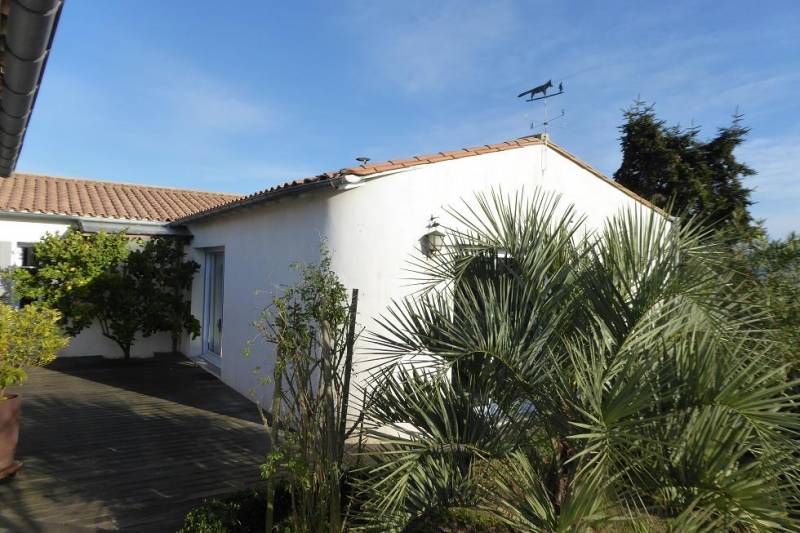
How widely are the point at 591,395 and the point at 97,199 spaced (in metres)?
16.5

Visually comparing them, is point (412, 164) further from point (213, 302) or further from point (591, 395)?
A: point (213, 302)

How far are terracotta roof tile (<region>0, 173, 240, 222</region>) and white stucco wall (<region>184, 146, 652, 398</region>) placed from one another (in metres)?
6.17

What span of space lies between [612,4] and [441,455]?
8.70 m

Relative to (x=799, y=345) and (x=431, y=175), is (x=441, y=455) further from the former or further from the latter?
(x=431, y=175)

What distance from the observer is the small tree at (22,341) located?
17.7ft

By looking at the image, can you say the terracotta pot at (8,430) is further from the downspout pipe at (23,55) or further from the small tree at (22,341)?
the downspout pipe at (23,55)

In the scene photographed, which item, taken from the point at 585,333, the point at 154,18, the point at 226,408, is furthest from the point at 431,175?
the point at 154,18

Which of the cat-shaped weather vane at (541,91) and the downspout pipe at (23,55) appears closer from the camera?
the downspout pipe at (23,55)

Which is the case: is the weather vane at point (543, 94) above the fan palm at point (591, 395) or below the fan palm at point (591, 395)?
above

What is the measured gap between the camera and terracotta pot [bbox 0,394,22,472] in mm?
5359

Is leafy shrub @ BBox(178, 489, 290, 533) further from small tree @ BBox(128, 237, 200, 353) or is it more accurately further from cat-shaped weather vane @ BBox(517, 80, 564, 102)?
small tree @ BBox(128, 237, 200, 353)

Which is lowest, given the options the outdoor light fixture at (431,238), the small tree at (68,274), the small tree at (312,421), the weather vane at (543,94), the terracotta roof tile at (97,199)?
the small tree at (312,421)

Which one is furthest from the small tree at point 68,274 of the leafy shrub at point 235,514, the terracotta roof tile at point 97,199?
the leafy shrub at point 235,514

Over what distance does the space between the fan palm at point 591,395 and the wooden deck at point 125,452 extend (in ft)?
9.52
